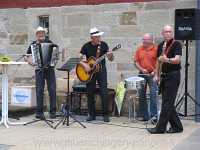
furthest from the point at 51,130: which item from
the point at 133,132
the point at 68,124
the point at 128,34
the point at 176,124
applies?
Result: the point at 128,34

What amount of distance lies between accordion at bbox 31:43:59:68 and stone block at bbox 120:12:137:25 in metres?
2.14

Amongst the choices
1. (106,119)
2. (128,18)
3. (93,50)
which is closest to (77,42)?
(128,18)

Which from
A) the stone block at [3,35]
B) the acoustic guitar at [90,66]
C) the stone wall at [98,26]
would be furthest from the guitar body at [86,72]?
the stone block at [3,35]

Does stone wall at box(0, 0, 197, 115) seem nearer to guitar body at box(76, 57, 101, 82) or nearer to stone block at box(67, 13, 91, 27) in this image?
stone block at box(67, 13, 91, 27)

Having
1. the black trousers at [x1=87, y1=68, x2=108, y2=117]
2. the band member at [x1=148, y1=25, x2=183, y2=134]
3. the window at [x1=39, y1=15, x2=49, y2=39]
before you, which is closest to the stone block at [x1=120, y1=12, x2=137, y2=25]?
the black trousers at [x1=87, y1=68, x2=108, y2=117]

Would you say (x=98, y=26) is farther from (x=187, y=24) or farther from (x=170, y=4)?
(x=187, y=24)

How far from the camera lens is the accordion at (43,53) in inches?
409

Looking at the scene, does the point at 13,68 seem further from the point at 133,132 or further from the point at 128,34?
the point at 133,132

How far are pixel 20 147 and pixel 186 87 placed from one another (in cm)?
383

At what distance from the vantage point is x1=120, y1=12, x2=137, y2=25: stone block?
39.7 feet

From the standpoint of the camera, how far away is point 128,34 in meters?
12.1

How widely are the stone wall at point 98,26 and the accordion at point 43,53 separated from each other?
2.04 metres

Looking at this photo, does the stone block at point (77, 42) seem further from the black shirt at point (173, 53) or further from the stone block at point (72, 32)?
the black shirt at point (173, 53)

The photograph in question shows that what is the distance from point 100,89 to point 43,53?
1.42 meters
